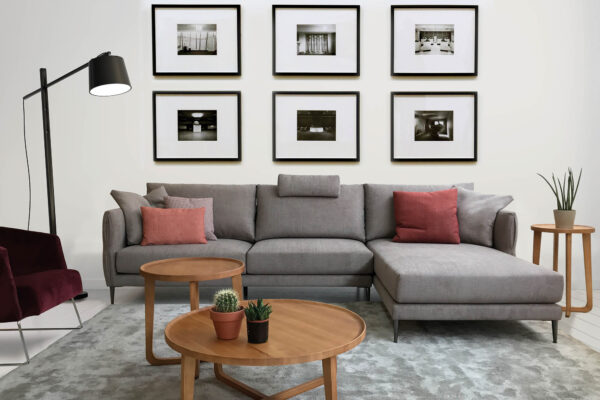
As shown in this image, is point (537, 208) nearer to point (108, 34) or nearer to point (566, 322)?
point (566, 322)

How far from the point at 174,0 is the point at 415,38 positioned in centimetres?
224

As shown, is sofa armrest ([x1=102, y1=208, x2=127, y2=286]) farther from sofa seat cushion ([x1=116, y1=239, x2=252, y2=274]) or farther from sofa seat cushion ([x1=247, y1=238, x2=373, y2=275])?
sofa seat cushion ([x1=247, y1=238, x2=373, y2=275])

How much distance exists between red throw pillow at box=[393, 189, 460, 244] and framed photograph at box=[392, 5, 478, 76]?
1277mm

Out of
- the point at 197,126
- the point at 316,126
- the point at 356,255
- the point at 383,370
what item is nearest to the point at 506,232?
the point at 356,255

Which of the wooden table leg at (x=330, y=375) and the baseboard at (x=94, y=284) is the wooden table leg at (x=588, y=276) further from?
the baseboard at (x=94, y=284)

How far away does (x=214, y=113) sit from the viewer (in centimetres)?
417

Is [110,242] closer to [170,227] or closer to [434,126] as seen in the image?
[170,227]

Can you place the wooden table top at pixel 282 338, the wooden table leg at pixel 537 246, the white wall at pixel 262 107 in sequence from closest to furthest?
the wooden table top at pixel 282 338
the wooden table leg at pixel 537 246
the white wall at pixel 262 107

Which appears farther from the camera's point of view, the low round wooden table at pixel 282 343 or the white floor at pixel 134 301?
the white floor at pixel 134 301

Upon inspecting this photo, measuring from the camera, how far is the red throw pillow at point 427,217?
3.44 metres

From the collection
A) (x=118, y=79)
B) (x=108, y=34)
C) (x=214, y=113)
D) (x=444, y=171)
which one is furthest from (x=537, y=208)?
(x=108, y=34)

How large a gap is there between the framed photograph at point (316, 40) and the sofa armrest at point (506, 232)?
1.85 meters

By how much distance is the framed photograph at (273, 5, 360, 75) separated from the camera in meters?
4.12

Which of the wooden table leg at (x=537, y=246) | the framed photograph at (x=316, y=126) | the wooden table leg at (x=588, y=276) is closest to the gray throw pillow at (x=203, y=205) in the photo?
the framed photograph at (x=316, y=126)
